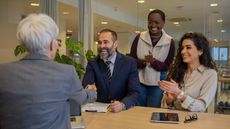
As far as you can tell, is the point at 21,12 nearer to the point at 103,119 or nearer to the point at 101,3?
the point at 101,3

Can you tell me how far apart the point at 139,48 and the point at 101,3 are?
12.0 feet

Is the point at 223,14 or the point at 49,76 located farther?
the point at 223,14

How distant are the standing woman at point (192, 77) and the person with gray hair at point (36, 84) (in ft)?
3.23

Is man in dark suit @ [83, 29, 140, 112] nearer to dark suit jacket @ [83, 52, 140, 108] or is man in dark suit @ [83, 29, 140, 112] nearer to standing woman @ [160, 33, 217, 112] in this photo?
dark suit jacket @ [83, 52, 140, 108]

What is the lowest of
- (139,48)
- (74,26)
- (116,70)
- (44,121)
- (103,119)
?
(103,119)

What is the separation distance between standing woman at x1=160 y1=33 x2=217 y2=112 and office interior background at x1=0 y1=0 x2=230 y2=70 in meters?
2.27

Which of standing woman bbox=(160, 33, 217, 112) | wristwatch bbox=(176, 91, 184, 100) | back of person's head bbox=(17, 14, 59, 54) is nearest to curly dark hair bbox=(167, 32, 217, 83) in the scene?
standing woman bbox=(160, 33, 217, 112)

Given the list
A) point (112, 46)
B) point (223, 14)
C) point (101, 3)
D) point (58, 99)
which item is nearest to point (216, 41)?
point (223, 14)

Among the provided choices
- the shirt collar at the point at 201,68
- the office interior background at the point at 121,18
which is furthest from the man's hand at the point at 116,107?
the office interior background at the point at 121,18

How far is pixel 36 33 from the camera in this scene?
1183 mm

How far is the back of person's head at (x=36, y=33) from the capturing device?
1185 millimetres

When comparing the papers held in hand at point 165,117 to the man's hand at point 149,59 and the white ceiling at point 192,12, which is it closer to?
the man's hand at point 149,59

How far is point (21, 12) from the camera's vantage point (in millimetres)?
5023

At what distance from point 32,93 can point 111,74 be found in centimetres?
118
